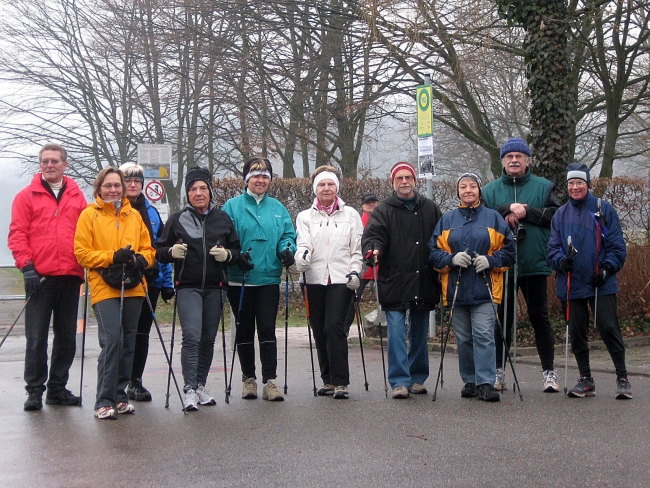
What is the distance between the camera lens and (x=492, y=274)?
314 inches

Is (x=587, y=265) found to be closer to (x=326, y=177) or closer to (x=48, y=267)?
(x=326, y=177)

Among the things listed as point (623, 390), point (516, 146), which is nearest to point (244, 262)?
point (516, 146)

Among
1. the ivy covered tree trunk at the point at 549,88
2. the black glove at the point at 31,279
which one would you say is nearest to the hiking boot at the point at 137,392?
the black glove at the point at 31,279

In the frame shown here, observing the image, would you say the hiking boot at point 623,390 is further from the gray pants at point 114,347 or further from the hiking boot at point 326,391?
the gray pants at point 114,347

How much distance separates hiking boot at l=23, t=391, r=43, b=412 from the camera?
7.76m

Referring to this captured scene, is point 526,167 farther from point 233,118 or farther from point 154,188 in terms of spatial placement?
point 233,118

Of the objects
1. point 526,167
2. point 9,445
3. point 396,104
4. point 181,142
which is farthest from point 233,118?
point 9,445

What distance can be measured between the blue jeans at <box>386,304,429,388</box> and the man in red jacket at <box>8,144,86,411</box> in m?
2.74

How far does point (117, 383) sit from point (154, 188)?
1158 cm

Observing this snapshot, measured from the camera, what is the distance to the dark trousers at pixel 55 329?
7.90 meters

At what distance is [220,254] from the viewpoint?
25.4ft

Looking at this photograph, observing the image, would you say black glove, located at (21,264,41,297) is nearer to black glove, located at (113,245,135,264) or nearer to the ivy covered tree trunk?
black glove, located at (113,245,135,264)

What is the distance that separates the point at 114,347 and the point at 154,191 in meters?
11.5

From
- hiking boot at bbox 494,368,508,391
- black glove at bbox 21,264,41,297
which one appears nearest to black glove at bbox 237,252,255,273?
black glove at bbox 21,264,41,297
